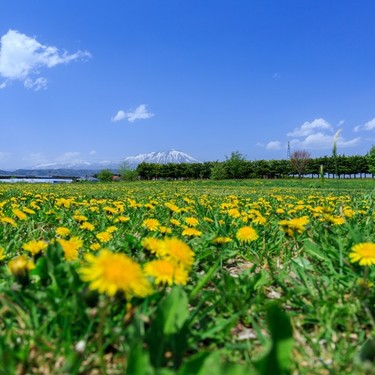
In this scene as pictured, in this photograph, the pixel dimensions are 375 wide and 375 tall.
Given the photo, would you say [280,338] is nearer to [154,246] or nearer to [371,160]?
[154,246]

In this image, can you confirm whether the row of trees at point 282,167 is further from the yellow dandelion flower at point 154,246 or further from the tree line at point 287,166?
the yellow dandelion flower at point 154,246

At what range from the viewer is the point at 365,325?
5.07ft

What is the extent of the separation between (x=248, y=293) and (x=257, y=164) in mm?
98203

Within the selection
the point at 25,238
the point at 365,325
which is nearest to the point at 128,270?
the point at 365,325

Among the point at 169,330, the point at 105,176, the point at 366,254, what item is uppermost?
the point at 105,176

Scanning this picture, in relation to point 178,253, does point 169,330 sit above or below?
below

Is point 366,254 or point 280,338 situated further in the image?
point 366,254

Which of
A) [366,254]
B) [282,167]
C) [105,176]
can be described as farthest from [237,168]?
[366,254]

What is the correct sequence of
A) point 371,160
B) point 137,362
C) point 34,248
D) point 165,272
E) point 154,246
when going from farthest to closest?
point 371,160 → point 34,248 → point 154,246 → point 165,272 → point 137,362

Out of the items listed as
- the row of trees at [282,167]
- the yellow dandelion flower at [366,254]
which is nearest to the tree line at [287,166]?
the row of trees at [282,167]

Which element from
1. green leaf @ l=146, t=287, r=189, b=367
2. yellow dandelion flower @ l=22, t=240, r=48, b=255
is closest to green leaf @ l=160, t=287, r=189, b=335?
green leaf @ l=146, t=287, r=189, b=367

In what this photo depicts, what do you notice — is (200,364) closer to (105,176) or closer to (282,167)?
(105,176)

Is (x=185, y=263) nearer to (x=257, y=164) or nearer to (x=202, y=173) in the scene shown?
(x=257, y=164)

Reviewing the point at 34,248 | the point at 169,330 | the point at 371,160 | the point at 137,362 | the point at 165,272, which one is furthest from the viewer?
the point at 371,160
